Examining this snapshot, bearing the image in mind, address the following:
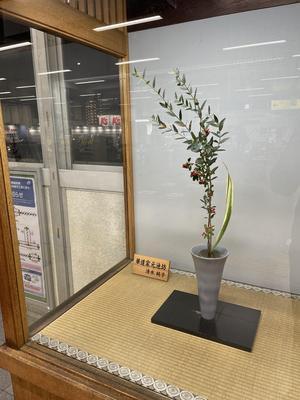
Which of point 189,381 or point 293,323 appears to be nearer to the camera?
point 189,381

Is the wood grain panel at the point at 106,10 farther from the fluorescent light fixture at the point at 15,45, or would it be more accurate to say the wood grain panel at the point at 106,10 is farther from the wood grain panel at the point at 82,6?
the fluorescent light fixture at the point at 15,45

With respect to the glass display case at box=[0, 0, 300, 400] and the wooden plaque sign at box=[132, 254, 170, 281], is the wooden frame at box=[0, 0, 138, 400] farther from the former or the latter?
the wooden plaque sign at box=[132, 254, 170, 281]

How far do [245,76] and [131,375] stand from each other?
1.14 meters

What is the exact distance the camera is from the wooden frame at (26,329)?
880 mm

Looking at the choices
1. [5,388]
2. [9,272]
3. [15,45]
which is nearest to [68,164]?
[15,45]

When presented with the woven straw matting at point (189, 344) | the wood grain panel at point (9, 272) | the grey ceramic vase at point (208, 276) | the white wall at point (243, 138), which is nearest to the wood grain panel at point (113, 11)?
the white wall at point (243, 138)

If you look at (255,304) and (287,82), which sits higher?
(287,82)

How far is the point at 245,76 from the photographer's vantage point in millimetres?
1221

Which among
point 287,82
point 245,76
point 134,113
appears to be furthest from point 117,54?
point 287,82

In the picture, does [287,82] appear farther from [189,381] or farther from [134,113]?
[189,381]

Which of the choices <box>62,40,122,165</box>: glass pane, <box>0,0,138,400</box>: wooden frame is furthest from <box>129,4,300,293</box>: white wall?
<box>0,0,138,400</box>: wooden frame

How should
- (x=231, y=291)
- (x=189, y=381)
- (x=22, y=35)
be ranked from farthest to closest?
(x=231, y=291) → (x=22, y=35) → (x=189, y=381)

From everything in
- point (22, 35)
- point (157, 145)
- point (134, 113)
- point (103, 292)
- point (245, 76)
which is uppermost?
point (22, 35)

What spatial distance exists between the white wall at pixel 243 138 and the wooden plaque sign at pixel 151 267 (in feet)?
0.41
